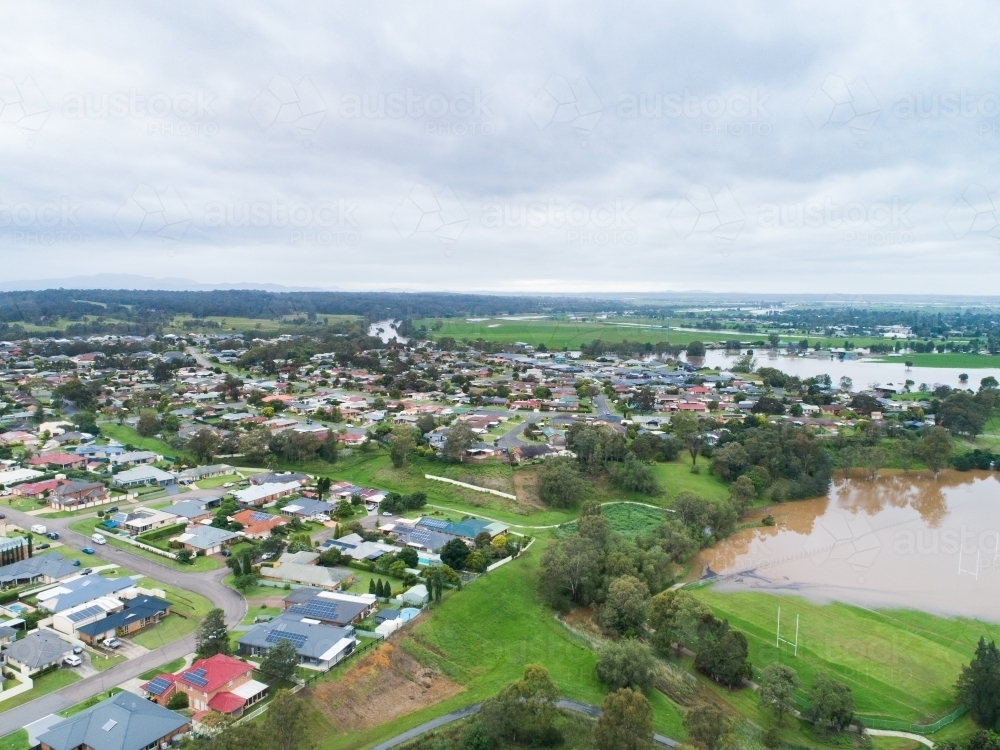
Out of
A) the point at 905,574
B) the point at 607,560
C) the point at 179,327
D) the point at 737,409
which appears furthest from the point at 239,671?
the point at 179,327

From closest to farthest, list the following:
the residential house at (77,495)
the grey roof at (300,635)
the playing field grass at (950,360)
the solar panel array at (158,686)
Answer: the solar panel array at (158,686)
the grey roof at (300,635)
the residential house at (77,495)
the playing field grass at (950,360)

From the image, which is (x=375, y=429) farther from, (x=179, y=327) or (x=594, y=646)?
(x=179, y=327)

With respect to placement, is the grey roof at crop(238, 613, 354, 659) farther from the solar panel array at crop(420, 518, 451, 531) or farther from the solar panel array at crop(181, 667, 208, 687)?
the solar panel array at crop(420, 518, 451, 531)

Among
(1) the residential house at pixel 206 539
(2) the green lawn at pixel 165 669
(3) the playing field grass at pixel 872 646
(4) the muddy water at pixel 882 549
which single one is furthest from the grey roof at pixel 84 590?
(4) the muddy water at pixel 882 549

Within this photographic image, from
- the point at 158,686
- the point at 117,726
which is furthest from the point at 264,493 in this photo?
the point at 117,726

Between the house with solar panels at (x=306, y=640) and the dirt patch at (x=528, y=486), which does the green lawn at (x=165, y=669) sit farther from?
the dirt patch at (x=528, y=486)

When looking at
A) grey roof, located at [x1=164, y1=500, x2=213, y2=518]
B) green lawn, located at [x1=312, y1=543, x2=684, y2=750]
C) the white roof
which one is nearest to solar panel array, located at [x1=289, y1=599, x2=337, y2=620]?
green lawn, located at [x1=312, y1=543, x2=684, y2=750]

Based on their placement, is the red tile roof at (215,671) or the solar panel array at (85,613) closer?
the red tile roof at (215,671)
